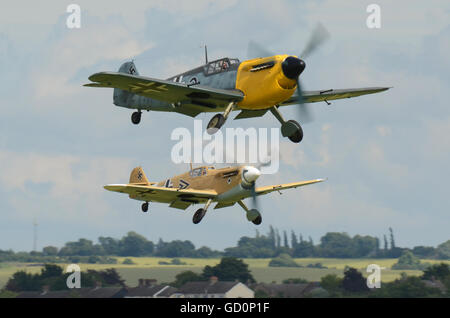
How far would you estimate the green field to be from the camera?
93312 mm

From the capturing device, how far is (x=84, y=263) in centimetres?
10331

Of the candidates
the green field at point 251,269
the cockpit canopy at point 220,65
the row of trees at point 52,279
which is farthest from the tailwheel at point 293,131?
the row of trees at point 52,279

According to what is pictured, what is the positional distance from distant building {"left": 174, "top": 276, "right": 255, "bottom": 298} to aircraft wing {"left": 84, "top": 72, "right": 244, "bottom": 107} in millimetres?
54307

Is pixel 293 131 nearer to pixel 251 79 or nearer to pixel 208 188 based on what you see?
pixel 251 79

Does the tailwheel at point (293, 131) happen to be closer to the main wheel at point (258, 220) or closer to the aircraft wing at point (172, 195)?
the main wheel at point (258, 220)

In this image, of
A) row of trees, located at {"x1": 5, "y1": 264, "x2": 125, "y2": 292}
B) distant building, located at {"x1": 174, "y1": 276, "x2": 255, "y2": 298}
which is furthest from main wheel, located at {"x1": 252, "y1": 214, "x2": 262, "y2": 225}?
row of trees, located at {"x1": 5, "y1": 264, "x2": 125, "y2": 292}

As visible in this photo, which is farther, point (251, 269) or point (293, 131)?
point (251, 269)

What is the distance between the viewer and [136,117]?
37.0 m

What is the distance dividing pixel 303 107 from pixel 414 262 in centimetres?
8064

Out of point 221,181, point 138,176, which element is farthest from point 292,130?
point 138,176

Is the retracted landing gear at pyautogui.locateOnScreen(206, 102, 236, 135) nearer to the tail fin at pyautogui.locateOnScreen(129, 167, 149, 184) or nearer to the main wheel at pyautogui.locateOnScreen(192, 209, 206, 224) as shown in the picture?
the main wheel at pyautogui.locateOnScreen(192, 209, 206, 224)

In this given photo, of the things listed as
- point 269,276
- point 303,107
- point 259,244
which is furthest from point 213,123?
point 259,244

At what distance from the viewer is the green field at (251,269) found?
306ft

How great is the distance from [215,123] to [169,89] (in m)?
2.65
